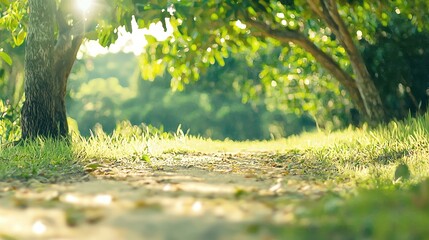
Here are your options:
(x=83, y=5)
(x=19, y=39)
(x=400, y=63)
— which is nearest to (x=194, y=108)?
(x=400, y=63)

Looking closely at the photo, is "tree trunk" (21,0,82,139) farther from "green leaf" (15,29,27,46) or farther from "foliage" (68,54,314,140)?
"foliage" (68,54,314,140)

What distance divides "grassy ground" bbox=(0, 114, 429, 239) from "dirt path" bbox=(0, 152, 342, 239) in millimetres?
42

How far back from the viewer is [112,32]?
1135cm

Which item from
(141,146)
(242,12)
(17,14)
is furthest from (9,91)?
(242,12)

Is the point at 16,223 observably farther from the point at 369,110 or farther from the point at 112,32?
the point at 369,110

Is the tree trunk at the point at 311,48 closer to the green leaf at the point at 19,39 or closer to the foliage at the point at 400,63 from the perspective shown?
the foliage at the point at 400,63

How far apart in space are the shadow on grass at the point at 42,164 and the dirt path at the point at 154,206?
1.43 feet

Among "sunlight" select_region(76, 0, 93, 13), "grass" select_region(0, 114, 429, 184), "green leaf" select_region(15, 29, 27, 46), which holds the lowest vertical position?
"grass" select_region(0, 114, 429, 184)

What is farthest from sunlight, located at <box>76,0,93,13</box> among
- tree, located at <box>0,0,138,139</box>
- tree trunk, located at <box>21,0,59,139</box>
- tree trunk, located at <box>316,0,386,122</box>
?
tree trunk, located at <box>316,0,386,122</box>

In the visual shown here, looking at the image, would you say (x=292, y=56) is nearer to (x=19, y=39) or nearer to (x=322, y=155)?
(x=322, y=155)

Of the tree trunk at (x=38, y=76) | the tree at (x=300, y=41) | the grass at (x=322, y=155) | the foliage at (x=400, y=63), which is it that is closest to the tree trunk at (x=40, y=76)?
the tree trunk at (x=38, y=76)

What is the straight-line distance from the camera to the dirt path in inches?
158

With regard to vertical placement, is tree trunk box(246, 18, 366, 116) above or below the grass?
above

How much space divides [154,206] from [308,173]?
4.51 meters
